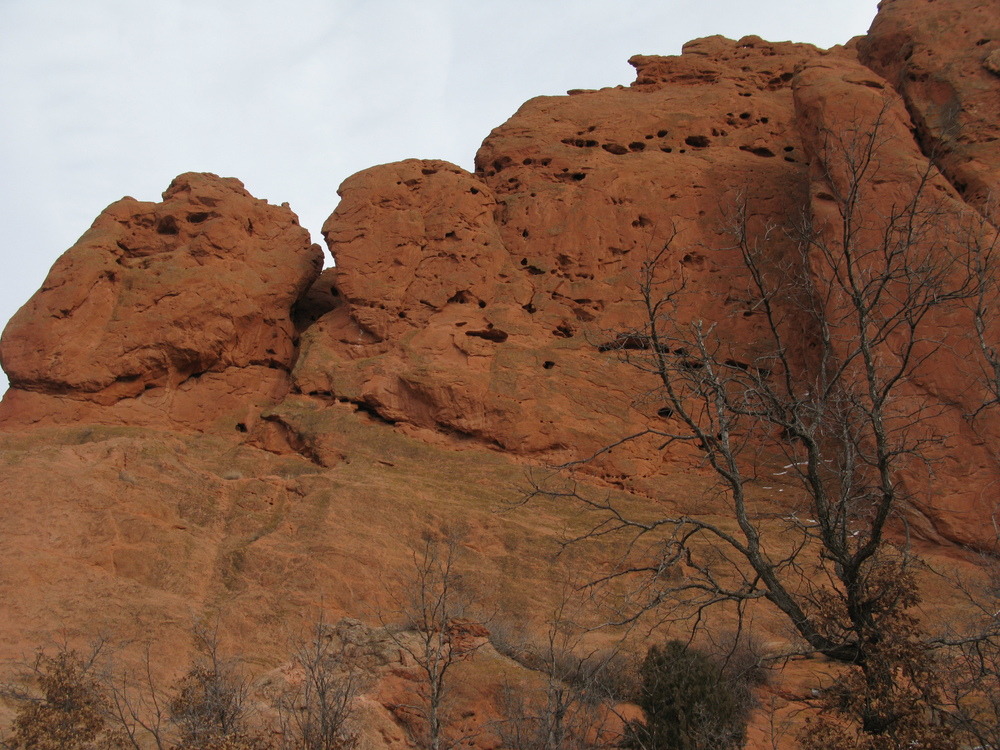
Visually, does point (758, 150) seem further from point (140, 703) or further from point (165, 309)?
point (140, 703)

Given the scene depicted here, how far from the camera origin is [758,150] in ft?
84.6

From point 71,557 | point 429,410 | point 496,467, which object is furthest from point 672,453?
point 71,557

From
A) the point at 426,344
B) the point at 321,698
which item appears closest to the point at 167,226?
the point at 426,344

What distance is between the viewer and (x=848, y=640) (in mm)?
7328

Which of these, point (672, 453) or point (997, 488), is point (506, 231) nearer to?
point (672, 453)

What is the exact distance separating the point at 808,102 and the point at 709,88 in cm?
539

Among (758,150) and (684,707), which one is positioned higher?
(758,150)

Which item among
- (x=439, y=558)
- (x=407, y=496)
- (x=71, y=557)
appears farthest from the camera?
(x=407, y=496)

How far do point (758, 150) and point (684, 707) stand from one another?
1867 centimetres

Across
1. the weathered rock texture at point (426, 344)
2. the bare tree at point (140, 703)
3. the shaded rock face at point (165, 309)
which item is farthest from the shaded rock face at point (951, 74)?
the bare tree at point (140, 703)

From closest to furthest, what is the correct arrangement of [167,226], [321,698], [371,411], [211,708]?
[321,698] → [211,708] → [371,411] → [167,226]

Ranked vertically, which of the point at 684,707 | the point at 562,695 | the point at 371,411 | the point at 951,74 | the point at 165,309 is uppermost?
Answer: the point at 951,74

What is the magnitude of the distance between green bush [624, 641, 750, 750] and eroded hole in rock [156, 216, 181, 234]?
17.5 meters

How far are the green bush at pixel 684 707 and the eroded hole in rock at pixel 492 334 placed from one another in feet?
36.1
